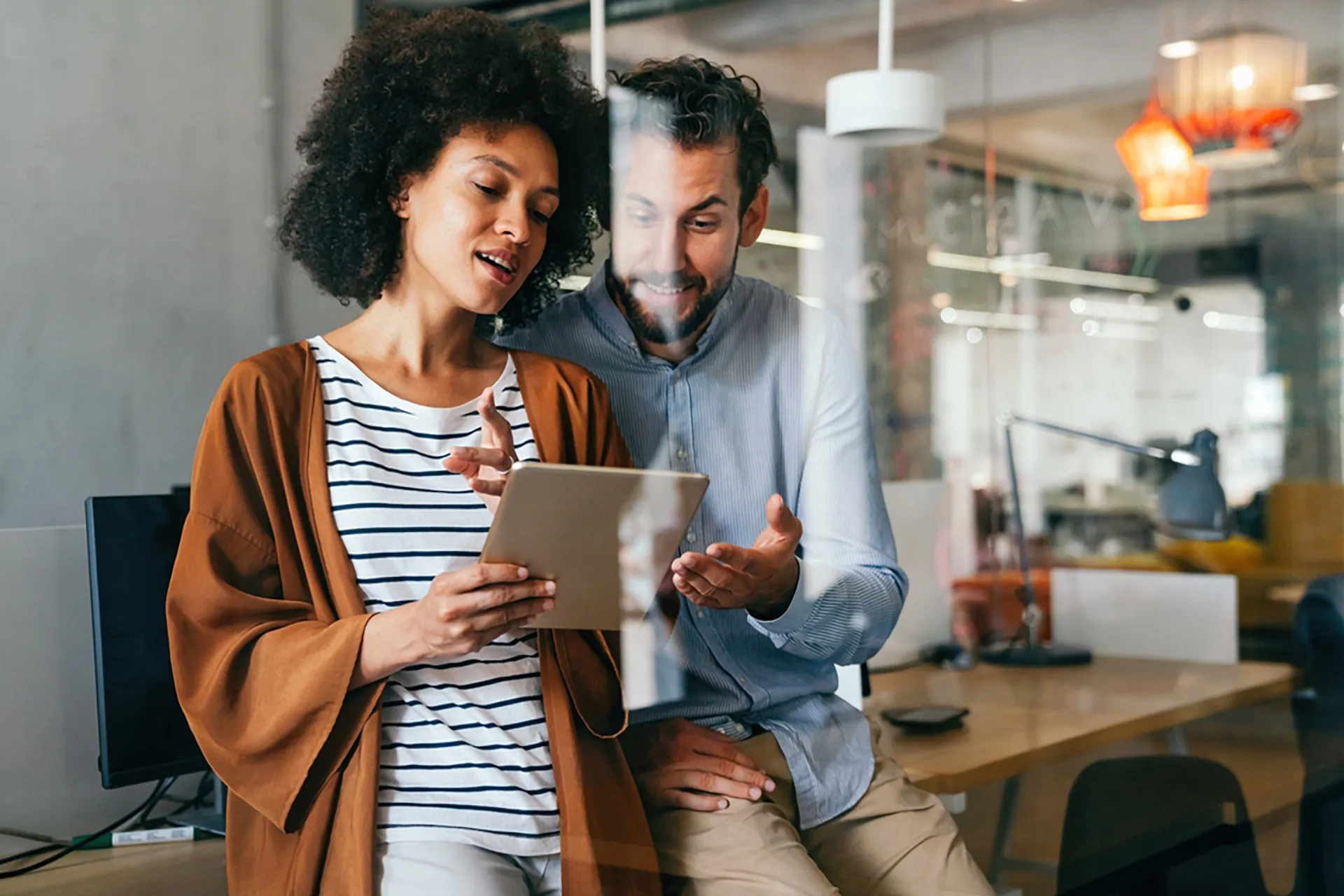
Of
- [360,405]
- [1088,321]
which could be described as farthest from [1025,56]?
[360,405]

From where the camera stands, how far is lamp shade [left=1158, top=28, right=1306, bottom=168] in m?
1.45

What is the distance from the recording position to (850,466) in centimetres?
157

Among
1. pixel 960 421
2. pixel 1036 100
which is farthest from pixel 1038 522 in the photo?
pixel 1036 100

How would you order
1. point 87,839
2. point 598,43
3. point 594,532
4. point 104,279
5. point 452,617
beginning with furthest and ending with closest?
1. point 104,279
2. point 87,839
3. point 598,43
4. point 594,532
5. point 452,617

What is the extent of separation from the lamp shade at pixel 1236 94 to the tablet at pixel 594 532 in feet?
2.30

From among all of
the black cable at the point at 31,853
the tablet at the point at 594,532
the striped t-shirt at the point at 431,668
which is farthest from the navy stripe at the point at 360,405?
the black cable at the point at 31,853

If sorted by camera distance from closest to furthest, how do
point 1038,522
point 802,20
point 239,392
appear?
point 239,392 < point 1038,522 < point 802,20

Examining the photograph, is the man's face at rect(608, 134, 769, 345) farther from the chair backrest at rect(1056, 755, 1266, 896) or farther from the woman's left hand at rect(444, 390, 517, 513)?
the chair backrest at rect(1056, 755, 1266, 896)

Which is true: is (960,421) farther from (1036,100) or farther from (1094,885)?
(1094,885)

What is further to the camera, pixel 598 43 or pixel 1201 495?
pixel 598 43

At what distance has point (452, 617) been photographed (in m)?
1.28

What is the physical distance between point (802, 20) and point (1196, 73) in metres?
0.48

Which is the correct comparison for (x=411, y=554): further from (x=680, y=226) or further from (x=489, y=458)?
(x=680, y=226)

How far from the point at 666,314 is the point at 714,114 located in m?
0.25
